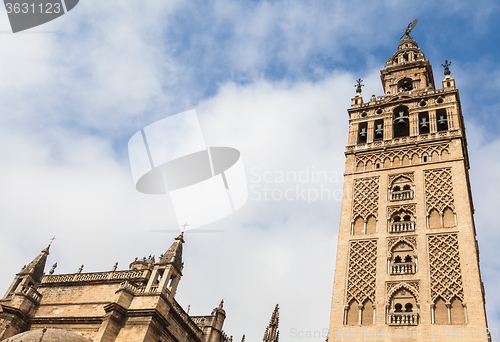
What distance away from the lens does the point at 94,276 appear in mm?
24891

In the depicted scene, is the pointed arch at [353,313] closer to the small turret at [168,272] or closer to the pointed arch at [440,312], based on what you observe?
the pointed arch at [440,312]

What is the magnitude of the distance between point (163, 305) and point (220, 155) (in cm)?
877

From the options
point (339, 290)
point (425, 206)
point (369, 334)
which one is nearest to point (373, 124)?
point (425, 206)

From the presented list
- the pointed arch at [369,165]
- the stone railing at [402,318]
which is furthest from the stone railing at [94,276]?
the pointed arch at [369,165]

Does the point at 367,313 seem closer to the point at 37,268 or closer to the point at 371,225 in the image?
the point at 371,225

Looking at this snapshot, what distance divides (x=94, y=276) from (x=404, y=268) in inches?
636

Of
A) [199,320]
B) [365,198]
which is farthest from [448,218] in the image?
[199,320]

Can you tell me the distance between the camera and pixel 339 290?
21375 millimetres

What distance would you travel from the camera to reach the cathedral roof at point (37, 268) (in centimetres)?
2656

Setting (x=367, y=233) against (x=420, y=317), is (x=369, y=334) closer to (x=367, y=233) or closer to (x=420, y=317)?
(x=420, y=317)

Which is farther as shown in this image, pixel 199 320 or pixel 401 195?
pixel 199 320

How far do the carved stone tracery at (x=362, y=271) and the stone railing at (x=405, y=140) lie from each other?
7.57 metres

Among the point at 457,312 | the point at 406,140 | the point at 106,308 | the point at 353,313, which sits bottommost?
the point at 106,308

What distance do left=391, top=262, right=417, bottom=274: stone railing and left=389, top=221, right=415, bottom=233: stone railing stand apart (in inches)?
77.7
